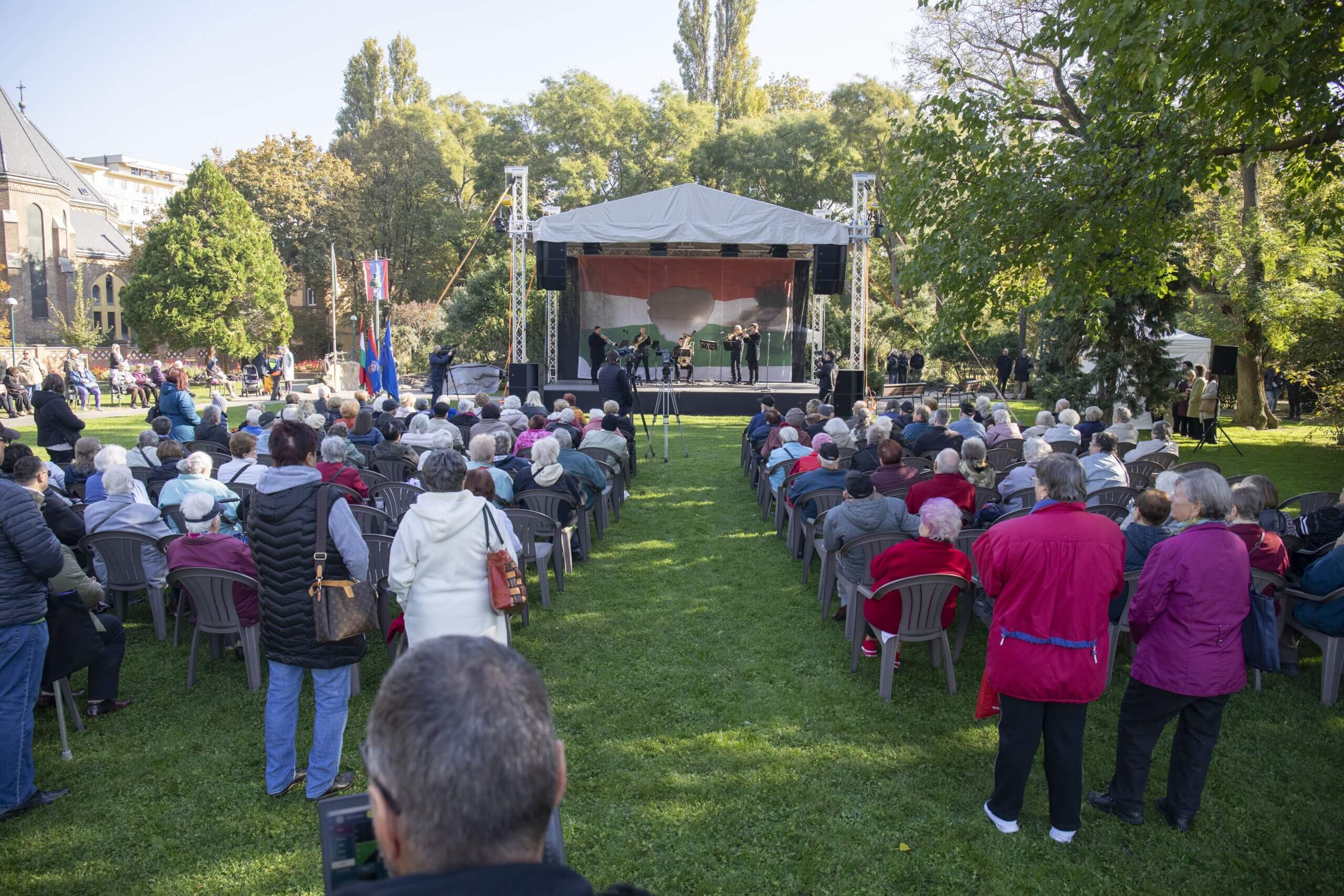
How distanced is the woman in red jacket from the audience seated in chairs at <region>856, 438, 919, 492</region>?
2776 mm

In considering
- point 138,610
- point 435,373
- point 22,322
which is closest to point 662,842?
point 138,610

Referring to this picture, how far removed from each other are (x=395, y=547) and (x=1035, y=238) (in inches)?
281

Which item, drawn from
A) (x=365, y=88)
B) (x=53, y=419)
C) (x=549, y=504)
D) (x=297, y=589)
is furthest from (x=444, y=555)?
(x=365, y=88)

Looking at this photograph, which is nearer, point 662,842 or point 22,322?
point 662,842

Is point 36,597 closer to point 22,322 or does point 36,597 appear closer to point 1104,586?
point 1104,586

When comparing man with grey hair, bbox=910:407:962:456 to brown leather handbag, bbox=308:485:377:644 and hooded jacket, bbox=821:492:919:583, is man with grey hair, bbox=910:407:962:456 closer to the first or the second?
hooded jacket, bbox=821:492:919:583

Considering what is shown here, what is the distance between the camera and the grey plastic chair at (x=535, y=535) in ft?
18.5

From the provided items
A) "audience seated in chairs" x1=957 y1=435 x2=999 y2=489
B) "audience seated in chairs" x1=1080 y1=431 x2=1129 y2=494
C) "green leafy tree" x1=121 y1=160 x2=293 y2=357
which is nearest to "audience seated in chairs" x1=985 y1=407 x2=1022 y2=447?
"audience seated in chairs" x1=1080 y1=431 x2=1129 y2=494

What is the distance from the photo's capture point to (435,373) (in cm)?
1625

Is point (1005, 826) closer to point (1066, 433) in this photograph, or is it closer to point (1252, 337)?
point (1066, 433)

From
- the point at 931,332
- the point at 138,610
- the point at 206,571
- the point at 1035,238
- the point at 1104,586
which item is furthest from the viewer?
the point at 931,332

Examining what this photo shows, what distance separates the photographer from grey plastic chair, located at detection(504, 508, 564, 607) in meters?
5.64

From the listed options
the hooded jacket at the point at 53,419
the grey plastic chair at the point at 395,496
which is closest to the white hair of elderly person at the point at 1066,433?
the grey plastic chair at the point at 395,496

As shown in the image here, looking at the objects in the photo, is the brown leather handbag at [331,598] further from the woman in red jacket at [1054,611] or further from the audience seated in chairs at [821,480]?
the audience seated in chairs at [821,480]
